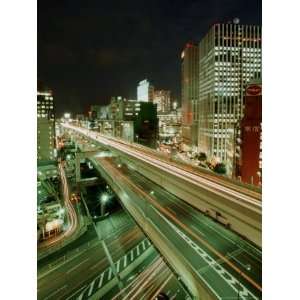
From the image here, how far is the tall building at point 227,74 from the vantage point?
20125 millimetres

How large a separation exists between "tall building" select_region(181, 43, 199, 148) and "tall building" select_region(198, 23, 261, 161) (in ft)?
18.0

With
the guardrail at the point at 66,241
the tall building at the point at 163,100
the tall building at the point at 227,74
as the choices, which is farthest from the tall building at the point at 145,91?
the guardrail at the point at 66,241

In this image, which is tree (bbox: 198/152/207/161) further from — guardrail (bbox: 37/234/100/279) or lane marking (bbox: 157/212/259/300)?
lane marking (bbox: 157/212/259/300)

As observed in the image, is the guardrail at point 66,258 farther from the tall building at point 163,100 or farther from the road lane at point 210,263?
the tall building at point 163,100

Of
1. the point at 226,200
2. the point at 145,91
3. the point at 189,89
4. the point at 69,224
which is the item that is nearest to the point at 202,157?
the point at 189,89

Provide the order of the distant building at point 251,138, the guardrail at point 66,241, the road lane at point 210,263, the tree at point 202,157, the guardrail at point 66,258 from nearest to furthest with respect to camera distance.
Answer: the road lane at point 210,263 → the guardrail at point 66,258 → the guardrail at point 66,241 → the distant building at point 251,138 → the tree at point 202,157

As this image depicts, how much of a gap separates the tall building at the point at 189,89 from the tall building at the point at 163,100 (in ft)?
79.1

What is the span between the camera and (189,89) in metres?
31.2

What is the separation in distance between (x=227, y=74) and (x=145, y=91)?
31.3 metres

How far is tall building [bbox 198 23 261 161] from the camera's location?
66.0 feet

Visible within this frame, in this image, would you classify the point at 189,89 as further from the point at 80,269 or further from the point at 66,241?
the point at 80,269

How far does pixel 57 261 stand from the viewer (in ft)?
20.0

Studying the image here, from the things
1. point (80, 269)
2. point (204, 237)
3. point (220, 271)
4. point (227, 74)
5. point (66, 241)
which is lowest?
point (80, 269)
